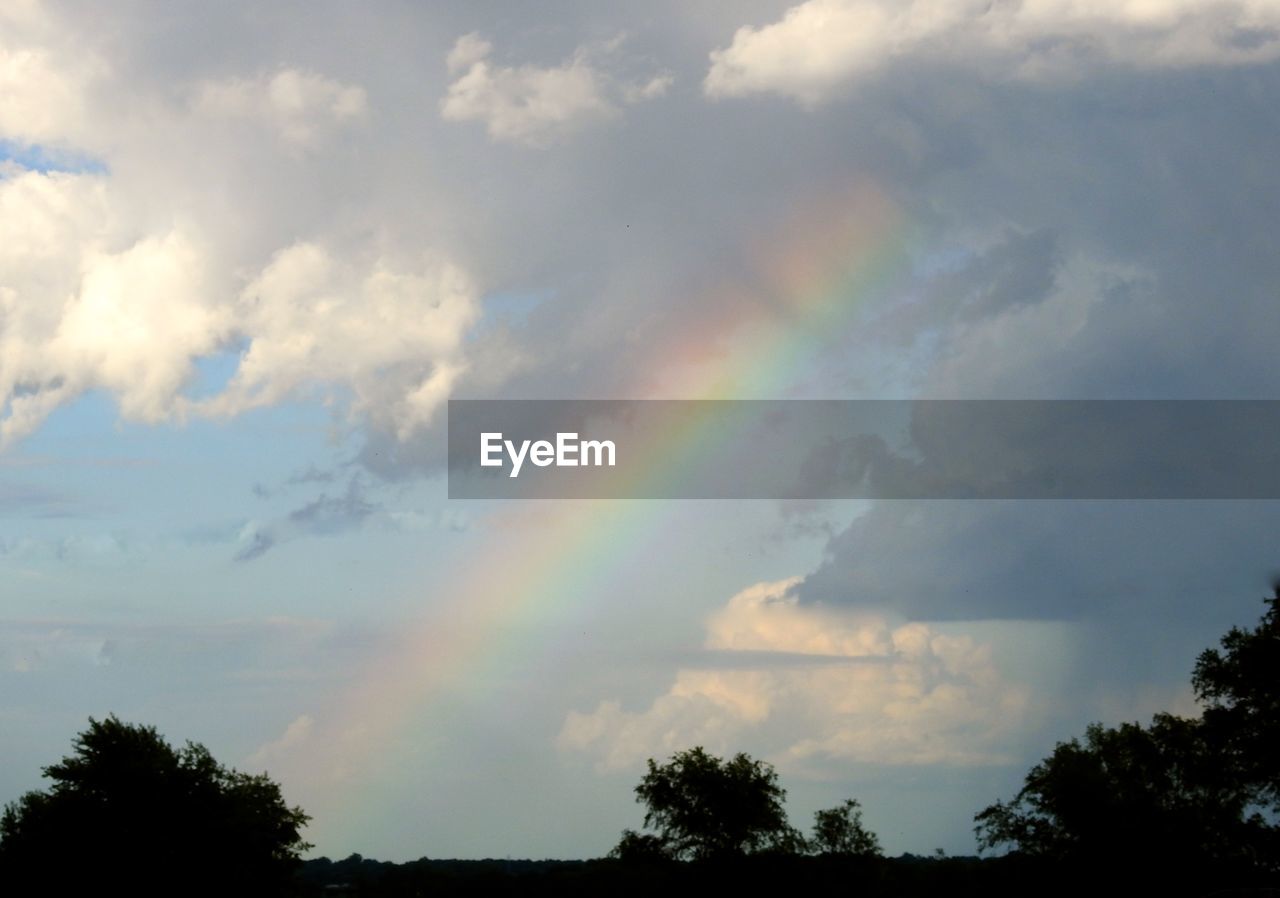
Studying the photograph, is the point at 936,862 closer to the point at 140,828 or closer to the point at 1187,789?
the point at 1187,789

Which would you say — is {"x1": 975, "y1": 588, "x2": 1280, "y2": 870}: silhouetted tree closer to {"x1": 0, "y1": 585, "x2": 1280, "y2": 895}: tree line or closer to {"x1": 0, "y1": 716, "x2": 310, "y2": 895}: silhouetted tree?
{"x1": 0, "y1": 585, "x2": 1280, "y2": 895}: tree line

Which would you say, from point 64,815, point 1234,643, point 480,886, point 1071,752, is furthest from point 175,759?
point 1234,643

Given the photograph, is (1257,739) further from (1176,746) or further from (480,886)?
(480,886)

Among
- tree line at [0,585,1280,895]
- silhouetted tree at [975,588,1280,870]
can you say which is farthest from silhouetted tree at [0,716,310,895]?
silhouetted tree at [975,588,1280,870]

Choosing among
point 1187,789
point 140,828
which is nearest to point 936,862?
point 1187,789

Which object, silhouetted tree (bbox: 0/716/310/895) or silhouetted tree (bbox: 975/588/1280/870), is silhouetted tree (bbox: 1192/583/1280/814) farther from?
silhouetted tree (bbox: 0/716/310/895)

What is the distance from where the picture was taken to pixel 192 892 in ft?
321

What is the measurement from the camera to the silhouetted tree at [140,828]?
96.4m

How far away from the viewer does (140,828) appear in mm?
98625

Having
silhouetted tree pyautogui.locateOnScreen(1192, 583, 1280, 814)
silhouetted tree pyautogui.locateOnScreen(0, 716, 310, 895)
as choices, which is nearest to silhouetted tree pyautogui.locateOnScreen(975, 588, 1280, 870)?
silhouetted tree pyautogui.locateOnScreen(1192, 583, 1280, 814)

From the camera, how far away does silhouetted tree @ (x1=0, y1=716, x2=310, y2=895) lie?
96375 millimetres

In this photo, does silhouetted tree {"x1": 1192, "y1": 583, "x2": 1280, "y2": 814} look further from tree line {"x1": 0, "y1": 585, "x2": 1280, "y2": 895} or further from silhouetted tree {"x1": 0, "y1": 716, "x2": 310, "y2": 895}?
silhouetted tree {"x1": 0, "y1": 716, "x2": 310, "y2": 895}

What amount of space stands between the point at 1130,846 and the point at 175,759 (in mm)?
63338

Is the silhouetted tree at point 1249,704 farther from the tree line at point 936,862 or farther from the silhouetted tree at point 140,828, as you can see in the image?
the silhouetted tree at point 140,828
